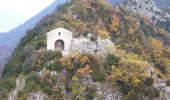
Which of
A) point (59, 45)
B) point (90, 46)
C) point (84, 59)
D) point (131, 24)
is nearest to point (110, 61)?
point (84, 59)

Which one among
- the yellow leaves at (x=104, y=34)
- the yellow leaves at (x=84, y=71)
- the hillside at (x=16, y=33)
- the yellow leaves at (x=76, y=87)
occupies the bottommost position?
the yellow leaves at (x=76, y=87)

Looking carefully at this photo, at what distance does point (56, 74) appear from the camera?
67.0m

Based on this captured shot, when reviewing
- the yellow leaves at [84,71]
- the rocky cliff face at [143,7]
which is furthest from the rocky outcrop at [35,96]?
the rocky cliff face at [143,7]

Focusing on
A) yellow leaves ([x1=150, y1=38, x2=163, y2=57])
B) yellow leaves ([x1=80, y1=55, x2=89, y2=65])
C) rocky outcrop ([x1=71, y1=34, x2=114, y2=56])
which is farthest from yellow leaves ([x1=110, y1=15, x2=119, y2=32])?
yellow leaves ([x1=80, y1=55, x2=89, y2=65])

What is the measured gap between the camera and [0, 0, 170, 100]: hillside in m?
66.4

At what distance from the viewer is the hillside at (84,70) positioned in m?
66.4

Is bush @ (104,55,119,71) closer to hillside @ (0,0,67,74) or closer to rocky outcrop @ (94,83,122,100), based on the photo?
rocky outcrop @ (94,83,122,100)

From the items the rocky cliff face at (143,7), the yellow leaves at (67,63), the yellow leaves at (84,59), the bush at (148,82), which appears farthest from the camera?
the rocky cliff face at (143,7)

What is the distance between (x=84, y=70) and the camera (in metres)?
67.2

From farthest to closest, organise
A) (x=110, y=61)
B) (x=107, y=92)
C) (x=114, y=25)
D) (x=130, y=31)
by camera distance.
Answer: (x=130, y=31) → (x=114, y=25) → (x=110, y=61) → (x=107, y=92)

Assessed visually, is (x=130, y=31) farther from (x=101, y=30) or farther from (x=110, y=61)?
(x=110, y=61)

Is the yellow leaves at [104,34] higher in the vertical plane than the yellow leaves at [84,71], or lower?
higher

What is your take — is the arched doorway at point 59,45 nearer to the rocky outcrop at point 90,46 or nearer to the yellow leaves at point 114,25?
the rocky outcrop at point 90,46

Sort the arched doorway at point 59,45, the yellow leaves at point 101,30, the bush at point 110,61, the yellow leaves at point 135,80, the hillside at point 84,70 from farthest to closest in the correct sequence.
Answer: the yellow leaves at point 101,30, the arched doorway at point 59,45, the bush at point 110,61, the yellow leaves at point 135,80, the hillside at point 84,70
